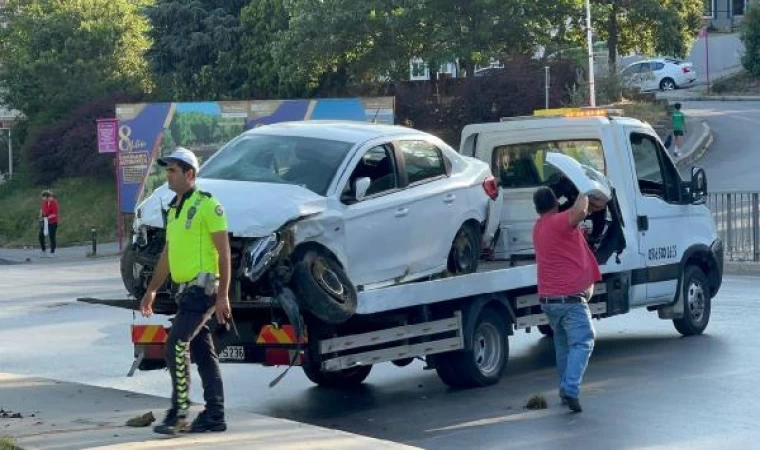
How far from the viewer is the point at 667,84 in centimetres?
6269

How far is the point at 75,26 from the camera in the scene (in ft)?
190

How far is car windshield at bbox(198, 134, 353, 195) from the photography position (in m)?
11.6

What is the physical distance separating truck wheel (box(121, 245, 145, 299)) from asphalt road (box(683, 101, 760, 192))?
23442mm

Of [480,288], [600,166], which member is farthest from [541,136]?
[480,288]

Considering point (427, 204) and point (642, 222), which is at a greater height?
point (427, 204)

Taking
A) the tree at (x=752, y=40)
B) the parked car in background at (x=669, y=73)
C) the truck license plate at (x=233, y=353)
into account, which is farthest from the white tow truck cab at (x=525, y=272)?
the parked car in background at (x=669, y=73)

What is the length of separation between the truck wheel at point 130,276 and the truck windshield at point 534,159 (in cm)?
464

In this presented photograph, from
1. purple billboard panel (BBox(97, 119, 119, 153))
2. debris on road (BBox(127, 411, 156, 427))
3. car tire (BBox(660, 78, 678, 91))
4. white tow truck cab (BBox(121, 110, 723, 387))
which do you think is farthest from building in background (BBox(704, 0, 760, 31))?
debris on road (BBox(127, 411, 156, 427))

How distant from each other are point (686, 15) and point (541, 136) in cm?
3424

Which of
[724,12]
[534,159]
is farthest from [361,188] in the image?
[724,12]

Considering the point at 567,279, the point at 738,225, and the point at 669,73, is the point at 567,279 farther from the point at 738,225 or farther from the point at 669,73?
the point at 669,73

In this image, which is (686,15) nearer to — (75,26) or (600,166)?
(75,26)

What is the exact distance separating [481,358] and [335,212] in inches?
85.0

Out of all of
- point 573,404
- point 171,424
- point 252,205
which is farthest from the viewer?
point 573,404
